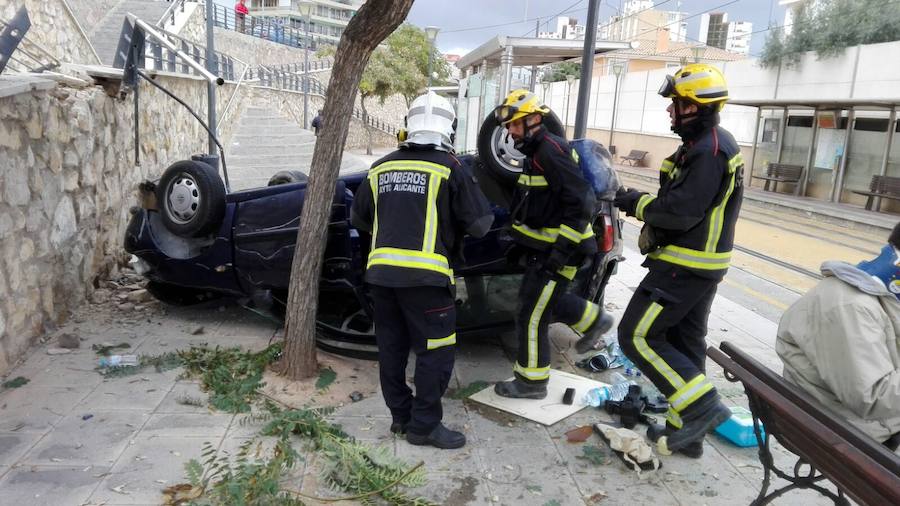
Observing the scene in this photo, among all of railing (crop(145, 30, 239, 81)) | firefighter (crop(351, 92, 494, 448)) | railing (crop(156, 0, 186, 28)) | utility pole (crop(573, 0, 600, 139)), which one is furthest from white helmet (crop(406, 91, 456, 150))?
railing (crop(156, 0, 186, 28))

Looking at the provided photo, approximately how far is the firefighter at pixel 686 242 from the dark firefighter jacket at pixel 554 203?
0.38m

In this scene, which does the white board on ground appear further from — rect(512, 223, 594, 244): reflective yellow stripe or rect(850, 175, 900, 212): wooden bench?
rect(850, 175, 900, 212): wooden bench

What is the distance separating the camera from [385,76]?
3000 centimetres

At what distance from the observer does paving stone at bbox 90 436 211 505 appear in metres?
3.00

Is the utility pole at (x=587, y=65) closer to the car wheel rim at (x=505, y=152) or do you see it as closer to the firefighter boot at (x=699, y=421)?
the car wheel rim at (x=505, y=152)

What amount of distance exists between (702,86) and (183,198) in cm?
371

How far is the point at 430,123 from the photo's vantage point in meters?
3.48

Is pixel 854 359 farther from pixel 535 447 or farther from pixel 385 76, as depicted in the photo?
pixel 385 76

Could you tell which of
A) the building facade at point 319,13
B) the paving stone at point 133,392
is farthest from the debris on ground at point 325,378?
the building facade at point 319,13

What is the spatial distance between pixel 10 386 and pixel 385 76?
27384 mm

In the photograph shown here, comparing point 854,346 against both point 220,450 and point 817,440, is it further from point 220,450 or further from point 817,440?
point 220,450

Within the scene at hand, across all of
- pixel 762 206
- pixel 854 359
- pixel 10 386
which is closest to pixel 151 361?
pixel 10 386

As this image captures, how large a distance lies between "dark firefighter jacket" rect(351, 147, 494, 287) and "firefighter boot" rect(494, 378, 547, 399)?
1.15 meters

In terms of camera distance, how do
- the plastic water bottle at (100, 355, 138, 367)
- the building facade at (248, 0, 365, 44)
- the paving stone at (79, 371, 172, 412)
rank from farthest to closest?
the building facade at (248, 0, 365, 44) → the plastic water bottle at (100, 355, 138, 367) → the paving stone at (79, 371, 172, 412)
